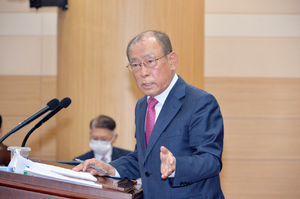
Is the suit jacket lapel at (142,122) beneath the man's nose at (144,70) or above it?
beneath

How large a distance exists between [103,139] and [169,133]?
2064mm

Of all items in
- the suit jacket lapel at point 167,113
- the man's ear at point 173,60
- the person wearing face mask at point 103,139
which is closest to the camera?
the suit jacket lapel at point 167,113

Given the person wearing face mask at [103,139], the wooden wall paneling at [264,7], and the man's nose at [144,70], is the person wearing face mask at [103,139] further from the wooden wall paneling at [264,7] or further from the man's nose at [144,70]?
the wooden wall paneling at [264,7]

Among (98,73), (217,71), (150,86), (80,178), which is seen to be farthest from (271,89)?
(80,178)

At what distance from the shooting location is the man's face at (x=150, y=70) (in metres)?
1.55

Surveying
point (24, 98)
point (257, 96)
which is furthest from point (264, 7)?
point (24, 98)

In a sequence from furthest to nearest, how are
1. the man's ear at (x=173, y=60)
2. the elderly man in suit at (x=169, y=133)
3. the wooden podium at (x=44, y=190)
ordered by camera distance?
the man's ear at (x=173, y=60), the elderly man in suit at (x=169, y=133), the wooden podium at (x=44, y=190)

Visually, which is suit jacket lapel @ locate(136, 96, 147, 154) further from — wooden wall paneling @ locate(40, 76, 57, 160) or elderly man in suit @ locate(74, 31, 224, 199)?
wooden wall paneling @ locate(40, 76, 57, 160)

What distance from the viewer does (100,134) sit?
10.8 feet

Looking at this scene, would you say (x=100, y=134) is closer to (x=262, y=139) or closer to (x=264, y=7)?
(x=262, y=139)

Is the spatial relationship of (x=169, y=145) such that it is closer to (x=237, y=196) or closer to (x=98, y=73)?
(x=98, y=73)

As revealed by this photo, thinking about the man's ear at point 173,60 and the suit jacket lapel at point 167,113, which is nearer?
the suit jacket lapel at point 167,113

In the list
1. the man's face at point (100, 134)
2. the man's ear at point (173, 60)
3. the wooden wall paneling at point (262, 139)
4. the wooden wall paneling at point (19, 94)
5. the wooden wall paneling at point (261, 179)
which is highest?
the man's ear at point (173, 60)

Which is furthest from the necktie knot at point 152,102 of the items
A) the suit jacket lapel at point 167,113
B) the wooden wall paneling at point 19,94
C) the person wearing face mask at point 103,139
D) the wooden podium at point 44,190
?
the wooden wall paneling at point 19,94
